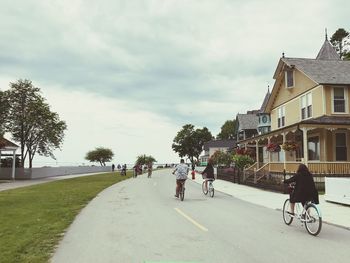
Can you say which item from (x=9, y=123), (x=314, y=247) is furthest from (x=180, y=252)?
(x=9, y=123)

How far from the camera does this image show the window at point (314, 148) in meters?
29.8

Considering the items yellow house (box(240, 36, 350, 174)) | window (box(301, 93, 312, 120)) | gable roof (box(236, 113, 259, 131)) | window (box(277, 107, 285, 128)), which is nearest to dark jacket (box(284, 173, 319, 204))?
yellow house (box(240, 36, 350, 174))

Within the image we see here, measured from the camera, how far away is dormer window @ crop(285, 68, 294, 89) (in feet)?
111

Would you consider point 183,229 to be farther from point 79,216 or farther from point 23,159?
point 23,159

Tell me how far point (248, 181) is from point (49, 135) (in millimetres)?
30950

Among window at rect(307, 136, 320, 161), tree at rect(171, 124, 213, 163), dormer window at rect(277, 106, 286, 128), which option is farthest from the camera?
tree at rect(171, 124, 213, 163)

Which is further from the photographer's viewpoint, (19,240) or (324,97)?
(324,97)

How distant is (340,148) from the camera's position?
2889cm

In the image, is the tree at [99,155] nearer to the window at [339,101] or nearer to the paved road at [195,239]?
the window at [339,101]

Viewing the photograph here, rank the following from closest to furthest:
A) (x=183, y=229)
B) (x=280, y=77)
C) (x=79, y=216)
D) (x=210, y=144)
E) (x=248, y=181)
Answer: (x=183, y=229)
(x=79, y=216)
(x=248, y=181)
(x=280, y=77)
(x=210, y=144)

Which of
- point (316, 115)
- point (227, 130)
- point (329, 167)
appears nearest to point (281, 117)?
point (316, 115)

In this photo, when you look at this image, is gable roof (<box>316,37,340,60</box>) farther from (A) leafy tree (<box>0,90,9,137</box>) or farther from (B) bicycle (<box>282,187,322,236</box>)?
(B) bicycle (<box>282,187,322,236</box>)

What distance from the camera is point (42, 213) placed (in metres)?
14.2

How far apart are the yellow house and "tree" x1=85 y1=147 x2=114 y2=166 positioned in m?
90.2
